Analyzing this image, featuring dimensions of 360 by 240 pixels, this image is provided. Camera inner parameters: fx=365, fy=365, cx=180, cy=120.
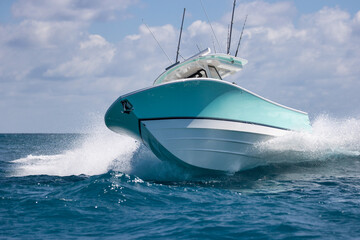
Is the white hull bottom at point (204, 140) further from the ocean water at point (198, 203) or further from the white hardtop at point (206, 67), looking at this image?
the white hardtop at point (206, 67)

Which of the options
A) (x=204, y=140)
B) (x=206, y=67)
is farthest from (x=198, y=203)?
(x=206, y=67)

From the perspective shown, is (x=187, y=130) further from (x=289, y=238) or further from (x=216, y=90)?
(x=289, y=238)

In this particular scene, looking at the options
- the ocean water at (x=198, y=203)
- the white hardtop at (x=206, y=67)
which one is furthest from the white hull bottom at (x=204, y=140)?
the white hardtop at (x=206, y=67)

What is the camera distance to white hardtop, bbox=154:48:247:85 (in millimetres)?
9453

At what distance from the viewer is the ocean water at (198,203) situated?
455 centimetres

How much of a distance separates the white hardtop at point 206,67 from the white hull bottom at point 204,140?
172cm

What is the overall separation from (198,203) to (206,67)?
4500 mm

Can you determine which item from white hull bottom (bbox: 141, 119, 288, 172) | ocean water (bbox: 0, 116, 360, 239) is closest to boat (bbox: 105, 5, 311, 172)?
white hull bottom (bbox: 141, 119, 288, 172)

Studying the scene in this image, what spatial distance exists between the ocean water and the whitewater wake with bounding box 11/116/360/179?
0.14ft

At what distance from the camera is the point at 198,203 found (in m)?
5.98

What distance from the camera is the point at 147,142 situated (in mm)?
9273

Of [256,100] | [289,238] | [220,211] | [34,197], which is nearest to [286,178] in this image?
[256,100]

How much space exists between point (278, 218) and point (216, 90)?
12.4 feet

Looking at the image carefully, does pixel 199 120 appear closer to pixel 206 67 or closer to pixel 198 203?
pixel 206 67
